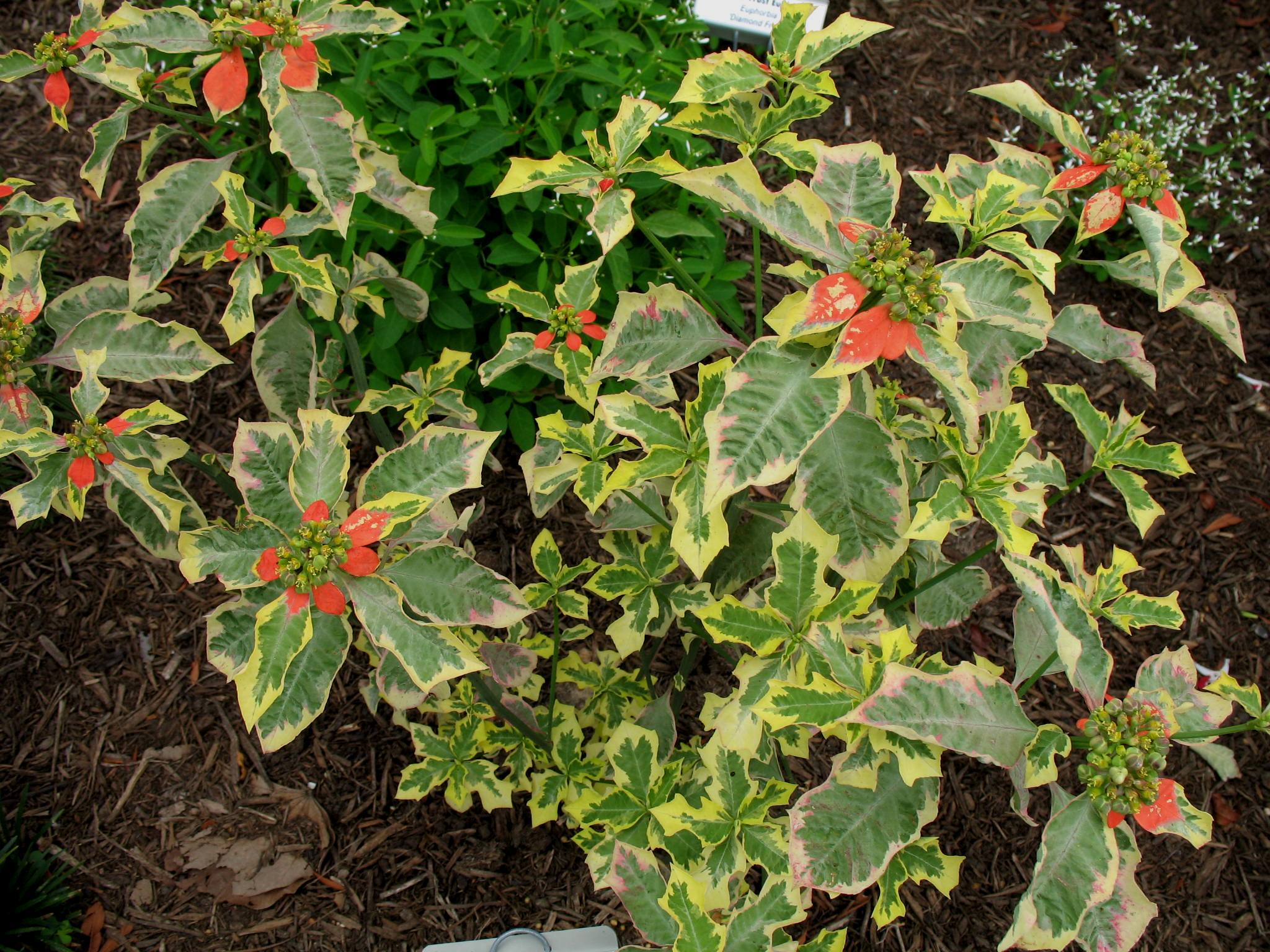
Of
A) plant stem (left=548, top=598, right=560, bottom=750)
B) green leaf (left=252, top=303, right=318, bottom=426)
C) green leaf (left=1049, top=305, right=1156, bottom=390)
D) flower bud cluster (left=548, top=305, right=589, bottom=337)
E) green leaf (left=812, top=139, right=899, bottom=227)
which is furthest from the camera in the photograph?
plant stem (left=548, top=598, right=560, bottom=750)

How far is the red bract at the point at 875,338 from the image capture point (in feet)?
4.12

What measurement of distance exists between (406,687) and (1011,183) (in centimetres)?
139

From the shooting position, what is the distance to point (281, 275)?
2494mm

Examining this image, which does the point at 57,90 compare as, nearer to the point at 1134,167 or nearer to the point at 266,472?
the point at 266,472

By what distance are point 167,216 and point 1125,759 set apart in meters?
1.97

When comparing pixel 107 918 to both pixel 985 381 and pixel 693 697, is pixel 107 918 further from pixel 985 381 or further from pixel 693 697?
pixel 985 381

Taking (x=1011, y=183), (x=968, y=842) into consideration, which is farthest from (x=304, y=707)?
(x=968, y=842)

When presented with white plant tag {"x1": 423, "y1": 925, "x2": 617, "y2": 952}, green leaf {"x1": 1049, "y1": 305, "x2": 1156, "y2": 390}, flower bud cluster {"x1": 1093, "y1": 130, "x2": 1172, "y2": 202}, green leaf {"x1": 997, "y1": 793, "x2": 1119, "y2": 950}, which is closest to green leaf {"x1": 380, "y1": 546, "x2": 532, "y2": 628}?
green leaf {"x1": 997, "y1": 793, "x2": 1119, "y2": 950}

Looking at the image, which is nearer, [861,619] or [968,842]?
[861,619]

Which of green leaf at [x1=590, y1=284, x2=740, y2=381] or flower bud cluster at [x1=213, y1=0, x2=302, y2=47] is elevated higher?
flower bud cluster at [x1=213, y1=0, x2=302, y2=47]

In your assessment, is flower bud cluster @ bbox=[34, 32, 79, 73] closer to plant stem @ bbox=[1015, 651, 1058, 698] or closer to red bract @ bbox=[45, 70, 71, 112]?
red bract @ bbox=[45, 70, 71, 112]

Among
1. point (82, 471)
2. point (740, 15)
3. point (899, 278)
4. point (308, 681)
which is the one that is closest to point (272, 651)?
point (308, 681)

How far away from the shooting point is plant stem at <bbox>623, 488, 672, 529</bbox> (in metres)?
1.86

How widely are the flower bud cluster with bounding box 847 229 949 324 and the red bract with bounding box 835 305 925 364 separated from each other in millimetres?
13
